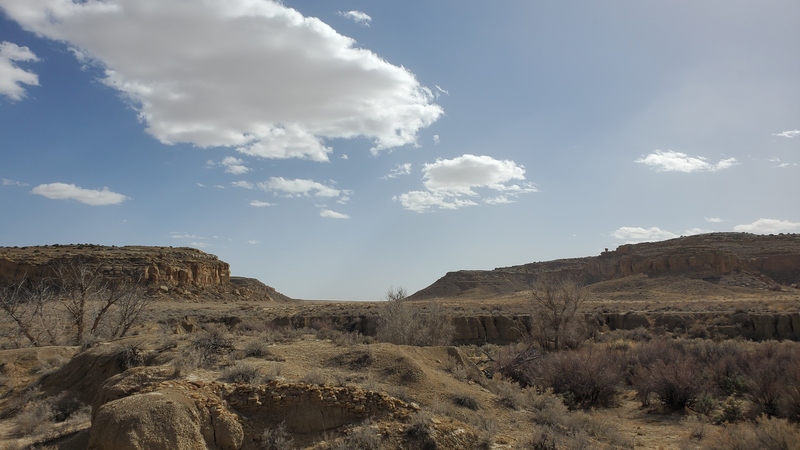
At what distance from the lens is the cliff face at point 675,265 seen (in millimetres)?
63250

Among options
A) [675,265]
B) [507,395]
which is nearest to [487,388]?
[507,395]

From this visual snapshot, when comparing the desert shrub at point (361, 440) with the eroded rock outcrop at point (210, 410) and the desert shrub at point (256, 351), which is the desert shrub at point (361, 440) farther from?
the desert shrub at point (256, 351)

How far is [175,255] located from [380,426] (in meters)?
56.3

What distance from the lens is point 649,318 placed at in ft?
108

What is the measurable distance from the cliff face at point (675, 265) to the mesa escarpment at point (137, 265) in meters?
41.0

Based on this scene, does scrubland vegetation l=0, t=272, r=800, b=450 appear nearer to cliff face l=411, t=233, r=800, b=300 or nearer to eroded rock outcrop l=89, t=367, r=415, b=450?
eroded rock outcrop l=89, t=367, r=415, b=450

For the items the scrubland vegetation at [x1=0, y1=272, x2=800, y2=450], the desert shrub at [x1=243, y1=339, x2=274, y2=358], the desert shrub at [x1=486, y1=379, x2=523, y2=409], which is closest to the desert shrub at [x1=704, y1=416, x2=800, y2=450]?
the scrubland vegetation at [x1=0, y1=272, x2=800, y2=450]

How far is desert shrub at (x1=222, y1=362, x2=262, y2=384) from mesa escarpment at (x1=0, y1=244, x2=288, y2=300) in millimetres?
35665

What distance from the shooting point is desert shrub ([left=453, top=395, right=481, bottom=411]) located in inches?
420

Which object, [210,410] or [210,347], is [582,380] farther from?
[210,410]

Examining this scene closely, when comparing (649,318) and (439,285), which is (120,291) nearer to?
(649,318)

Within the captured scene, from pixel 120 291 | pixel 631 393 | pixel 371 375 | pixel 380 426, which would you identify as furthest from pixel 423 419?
pixel 120 291

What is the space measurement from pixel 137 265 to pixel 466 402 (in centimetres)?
4912

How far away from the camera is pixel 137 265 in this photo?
5050 centimetres
